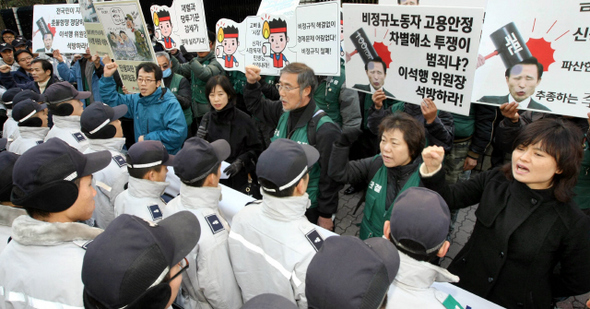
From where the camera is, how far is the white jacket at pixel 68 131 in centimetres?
383

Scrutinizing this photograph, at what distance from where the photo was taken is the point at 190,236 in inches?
61.2

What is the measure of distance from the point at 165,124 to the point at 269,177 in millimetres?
2879

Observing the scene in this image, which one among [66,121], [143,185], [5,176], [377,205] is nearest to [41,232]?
[5,176]

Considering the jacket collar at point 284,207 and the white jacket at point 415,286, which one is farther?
the jacket collar at point 284,207

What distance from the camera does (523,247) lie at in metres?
1.96

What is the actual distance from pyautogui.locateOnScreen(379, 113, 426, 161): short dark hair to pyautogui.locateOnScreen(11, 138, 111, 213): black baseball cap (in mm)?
2079

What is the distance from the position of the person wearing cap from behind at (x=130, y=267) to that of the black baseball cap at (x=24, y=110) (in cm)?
358

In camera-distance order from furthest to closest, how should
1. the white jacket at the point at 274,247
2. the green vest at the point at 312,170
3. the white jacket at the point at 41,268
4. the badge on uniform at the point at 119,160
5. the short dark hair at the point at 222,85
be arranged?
the short dark hair at the point at 222,85, the badge on uniform at the point at 119,160, the green vest at the point at 312,170, the white jacket at the point at 274,247, the white jacket at the point at 41,268

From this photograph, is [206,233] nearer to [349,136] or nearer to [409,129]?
[349,136]

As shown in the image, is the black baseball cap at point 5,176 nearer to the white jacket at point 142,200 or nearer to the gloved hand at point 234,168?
the white jacket at point 142,200

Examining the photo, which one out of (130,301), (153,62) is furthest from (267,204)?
(153,62)

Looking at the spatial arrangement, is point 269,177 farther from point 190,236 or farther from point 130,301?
point 130,301

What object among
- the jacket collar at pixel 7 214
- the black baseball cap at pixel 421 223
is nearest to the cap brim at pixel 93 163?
the jacket collar at pixel 7 214

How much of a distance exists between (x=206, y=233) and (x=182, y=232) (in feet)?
1.99
